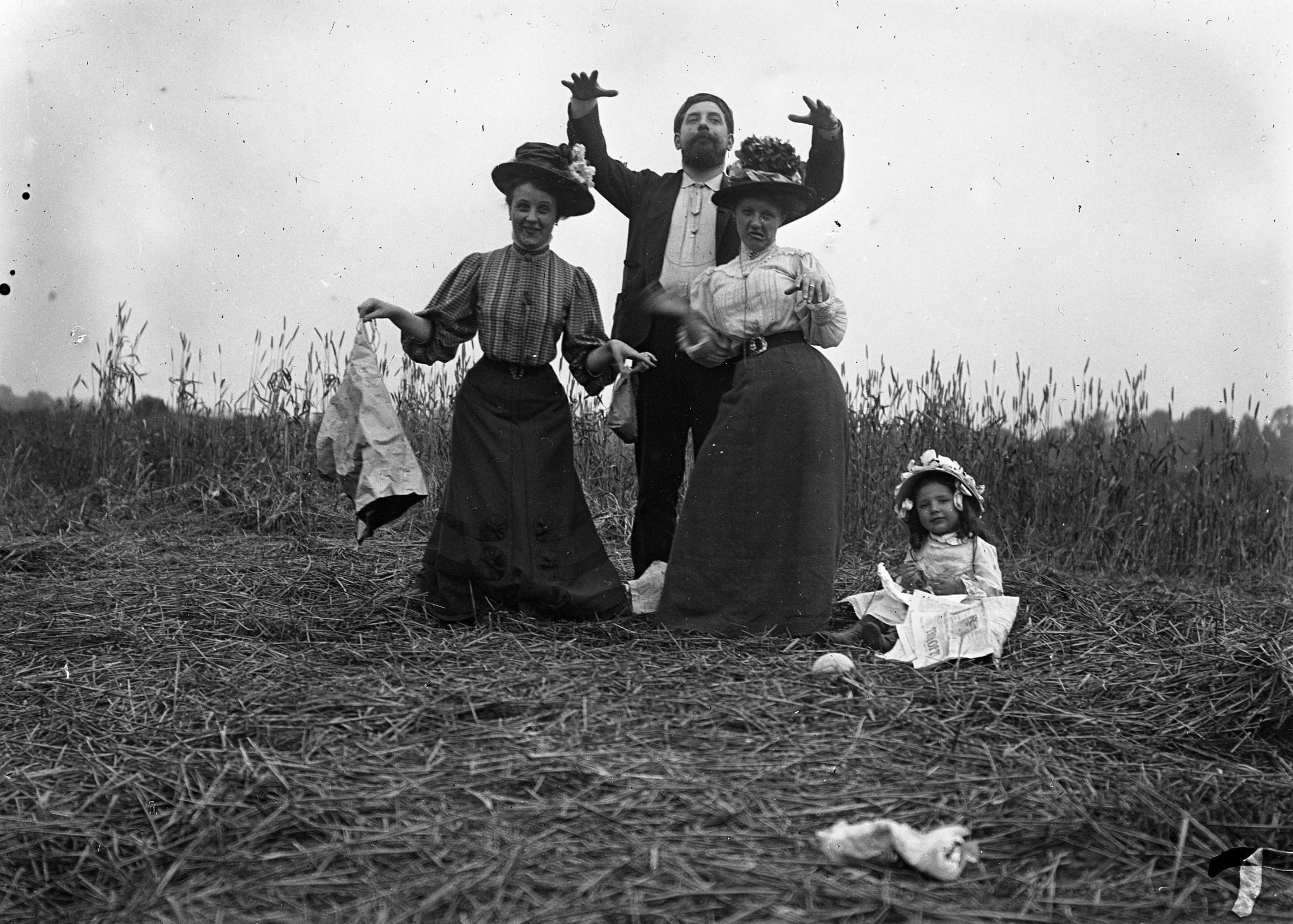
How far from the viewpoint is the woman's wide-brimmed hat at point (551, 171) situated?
4.18 m

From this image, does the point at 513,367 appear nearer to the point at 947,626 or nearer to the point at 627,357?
the point at 627,357

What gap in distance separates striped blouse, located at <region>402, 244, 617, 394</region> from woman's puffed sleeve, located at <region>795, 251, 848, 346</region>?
2.47 ft

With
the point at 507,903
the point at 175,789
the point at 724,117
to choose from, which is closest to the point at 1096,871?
the point at 507,903

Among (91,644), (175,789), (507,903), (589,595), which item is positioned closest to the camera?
(507,903)

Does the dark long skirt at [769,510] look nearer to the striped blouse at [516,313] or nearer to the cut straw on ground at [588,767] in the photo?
the cut straw on ground at [588,767]

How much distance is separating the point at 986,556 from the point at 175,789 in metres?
2.88

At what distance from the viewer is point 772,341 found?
422 cm

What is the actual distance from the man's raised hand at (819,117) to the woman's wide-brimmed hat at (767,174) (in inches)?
13.9

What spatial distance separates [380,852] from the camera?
223cm

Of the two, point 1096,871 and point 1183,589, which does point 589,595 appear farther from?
point 1183,589

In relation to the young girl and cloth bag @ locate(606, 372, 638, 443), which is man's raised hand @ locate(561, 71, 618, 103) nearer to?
cloth bag @ locate(606, 372, 638, 443)

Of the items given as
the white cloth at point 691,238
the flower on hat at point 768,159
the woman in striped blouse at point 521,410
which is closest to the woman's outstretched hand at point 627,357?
the woman in striped blouse at point 521,410

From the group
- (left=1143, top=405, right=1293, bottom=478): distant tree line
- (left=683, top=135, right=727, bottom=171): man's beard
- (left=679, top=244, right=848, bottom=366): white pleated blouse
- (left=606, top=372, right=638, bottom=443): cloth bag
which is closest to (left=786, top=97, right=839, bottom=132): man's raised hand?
(left=683, top=135, right=727, bottom=171): man's beard

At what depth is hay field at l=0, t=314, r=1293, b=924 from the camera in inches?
83.7
